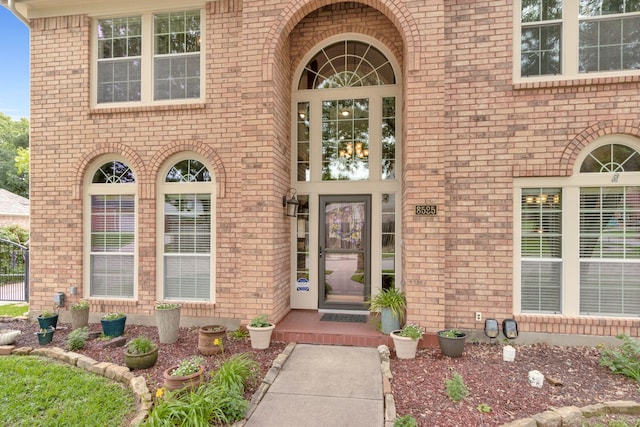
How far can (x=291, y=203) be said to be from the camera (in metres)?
5.51

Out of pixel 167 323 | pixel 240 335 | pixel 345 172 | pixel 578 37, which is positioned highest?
pixel 578 37

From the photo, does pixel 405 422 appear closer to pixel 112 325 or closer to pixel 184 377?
pixel 184 377

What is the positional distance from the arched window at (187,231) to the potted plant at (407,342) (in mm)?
3111

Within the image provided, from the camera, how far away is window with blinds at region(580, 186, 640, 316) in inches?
174

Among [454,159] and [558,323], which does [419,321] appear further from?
[454,159]

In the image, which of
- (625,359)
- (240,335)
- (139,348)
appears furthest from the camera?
(240,335)

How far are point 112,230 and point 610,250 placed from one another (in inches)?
307

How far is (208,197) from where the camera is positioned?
5.44m

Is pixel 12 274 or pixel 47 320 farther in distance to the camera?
pixel 12 274

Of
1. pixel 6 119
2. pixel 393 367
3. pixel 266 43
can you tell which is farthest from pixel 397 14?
pixel 6 119

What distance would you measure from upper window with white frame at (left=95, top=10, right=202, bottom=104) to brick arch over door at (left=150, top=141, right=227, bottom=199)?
0.87 m

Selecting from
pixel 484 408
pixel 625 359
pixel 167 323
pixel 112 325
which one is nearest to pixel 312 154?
pixel 167 323

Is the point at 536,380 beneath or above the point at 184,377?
beneath

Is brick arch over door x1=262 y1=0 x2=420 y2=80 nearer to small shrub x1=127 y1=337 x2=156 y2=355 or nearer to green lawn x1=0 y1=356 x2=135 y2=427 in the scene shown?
small shrub x1=127 y1=337 x2=156 y2=355
